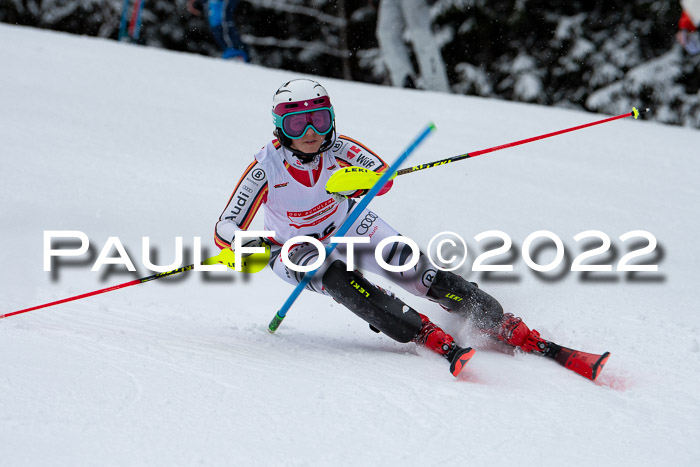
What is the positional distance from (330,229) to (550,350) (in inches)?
45.5

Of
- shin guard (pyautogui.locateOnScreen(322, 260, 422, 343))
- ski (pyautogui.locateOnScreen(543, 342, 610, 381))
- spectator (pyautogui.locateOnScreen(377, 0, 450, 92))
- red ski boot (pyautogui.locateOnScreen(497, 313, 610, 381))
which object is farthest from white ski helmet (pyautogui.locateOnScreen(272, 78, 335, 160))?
spectator (pyautogui.locateOnScreen(377, 0, 450, 92))

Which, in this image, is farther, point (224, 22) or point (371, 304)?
point (224, 22)

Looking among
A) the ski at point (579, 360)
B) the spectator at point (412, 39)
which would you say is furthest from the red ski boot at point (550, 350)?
the spectator at point (412, 39)

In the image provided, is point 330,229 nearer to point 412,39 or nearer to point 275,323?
point 275,323

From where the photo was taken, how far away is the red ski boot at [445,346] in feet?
8.95

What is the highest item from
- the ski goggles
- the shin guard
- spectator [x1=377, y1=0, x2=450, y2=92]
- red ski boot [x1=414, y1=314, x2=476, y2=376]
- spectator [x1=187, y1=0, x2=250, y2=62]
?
spectator [x1=187, y1=0, x2=250, y2=62]

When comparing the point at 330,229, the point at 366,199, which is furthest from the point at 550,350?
the point at 330,229

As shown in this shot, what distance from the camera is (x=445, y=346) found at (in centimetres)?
300

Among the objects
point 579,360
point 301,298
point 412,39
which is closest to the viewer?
point 579,360

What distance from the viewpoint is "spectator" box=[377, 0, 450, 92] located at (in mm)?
8398

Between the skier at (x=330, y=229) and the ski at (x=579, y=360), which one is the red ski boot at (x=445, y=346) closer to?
the skier at (x=330, y=229)

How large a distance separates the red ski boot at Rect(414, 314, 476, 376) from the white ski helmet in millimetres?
929

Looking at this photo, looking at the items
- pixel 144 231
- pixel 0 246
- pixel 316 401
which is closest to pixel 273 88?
pixel 144 231

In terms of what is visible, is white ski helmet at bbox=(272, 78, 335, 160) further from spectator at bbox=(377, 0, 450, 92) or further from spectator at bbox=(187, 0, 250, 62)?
spectator at bbox=(187, 0, 250, 62)
